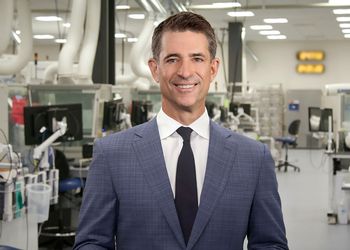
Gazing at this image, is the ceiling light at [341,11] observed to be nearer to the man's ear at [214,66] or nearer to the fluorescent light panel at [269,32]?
the fluorescent light panel at [269,32]

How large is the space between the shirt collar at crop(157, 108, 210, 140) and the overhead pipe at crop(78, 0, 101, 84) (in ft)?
17.5

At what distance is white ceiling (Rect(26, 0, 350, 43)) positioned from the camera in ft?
38.9

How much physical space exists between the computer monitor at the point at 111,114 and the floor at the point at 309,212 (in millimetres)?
2253

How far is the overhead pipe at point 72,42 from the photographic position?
Result: 6.71 metres

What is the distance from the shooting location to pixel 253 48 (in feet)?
65.4

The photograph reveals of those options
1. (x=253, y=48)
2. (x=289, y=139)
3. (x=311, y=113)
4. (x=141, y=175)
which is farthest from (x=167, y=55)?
(x=253, y=48)

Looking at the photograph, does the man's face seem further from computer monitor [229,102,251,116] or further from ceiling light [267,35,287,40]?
ceiling light [267,35,287,40]

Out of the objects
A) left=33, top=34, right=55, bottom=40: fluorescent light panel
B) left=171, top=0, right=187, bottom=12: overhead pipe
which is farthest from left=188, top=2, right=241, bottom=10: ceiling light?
left=33, top=34, right=55, bottom=40: fluorescent light panel

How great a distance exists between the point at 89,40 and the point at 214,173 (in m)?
5.68

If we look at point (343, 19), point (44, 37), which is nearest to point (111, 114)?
point (343, 19)

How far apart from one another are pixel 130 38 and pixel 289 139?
6580 millimetres

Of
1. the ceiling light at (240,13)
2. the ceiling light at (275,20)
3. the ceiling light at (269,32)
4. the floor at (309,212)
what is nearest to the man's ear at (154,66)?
the floor at (309,212)

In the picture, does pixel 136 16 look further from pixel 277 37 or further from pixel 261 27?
pixel 277 37

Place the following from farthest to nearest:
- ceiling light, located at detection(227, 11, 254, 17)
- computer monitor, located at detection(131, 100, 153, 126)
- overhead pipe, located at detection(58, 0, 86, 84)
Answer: ceiling light, located at detection(227, 11, 254, 17) → computer monitor, located at detection(131, 100, 153, 126) → overhead pipe, located at detection(58, 0, 86, 84)
